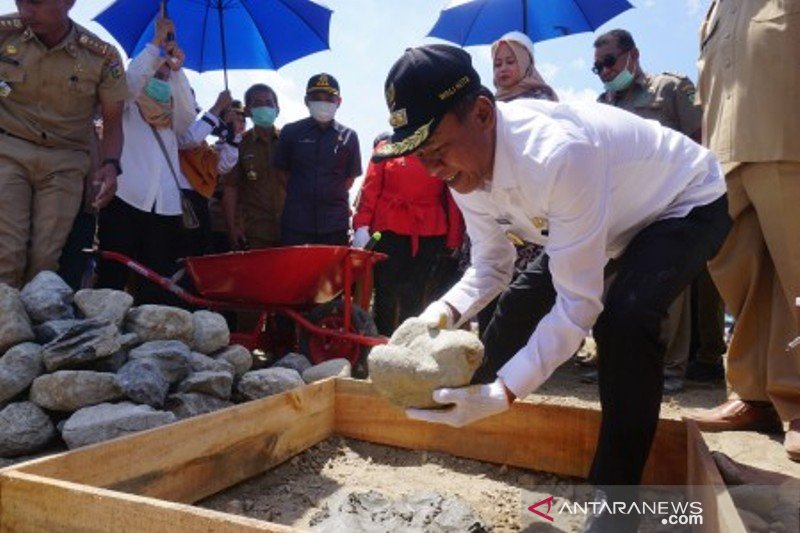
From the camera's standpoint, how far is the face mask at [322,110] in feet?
15.6

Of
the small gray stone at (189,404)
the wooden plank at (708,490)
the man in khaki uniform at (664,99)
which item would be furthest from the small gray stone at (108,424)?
the man in khaki uniform at (664,99)

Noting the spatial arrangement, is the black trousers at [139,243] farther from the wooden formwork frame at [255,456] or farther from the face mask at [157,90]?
the wooden formwork frame at [255,456]

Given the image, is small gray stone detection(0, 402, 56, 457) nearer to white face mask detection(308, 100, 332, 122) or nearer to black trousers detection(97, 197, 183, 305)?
black trousers detection(97, 197, 183, 305)

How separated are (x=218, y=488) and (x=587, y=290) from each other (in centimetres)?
133

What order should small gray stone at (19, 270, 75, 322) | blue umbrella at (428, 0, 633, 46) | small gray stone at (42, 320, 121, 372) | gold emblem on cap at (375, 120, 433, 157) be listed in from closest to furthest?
gold emblem on cap at (375, 120, 433, 157) < small gray stone at (42, 320, 121, 372) < small gray stone at (19, 270, 75, 322) < blue umbrella at (428, 0, 633, 46)

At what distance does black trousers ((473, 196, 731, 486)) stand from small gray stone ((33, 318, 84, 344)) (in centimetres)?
228

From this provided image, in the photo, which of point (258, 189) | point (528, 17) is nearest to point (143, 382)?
point (258, 189)

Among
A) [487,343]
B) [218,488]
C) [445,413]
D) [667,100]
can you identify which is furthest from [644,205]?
[667,100]

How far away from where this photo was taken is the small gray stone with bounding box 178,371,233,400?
2.99 m

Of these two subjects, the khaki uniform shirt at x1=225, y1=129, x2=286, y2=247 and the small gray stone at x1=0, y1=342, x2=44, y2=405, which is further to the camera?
the khaki uniform shirt at x1=225, y1=129, x2=286, y2=247

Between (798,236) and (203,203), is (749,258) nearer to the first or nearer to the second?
(798,236)

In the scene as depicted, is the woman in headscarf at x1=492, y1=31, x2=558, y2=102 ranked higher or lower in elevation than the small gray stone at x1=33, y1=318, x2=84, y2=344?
higher

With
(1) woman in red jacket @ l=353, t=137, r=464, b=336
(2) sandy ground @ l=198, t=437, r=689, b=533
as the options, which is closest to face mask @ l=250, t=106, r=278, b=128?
(1) woman in red jacket @ l=353, t=137, r=464, b=336

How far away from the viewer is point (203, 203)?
4.62 m
